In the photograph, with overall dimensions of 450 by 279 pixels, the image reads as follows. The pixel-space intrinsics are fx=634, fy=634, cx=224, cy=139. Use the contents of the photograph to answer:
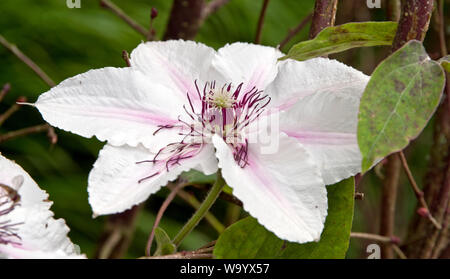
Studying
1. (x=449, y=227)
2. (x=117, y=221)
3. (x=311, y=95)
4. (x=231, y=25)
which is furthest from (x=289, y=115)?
(x=231, y=25)

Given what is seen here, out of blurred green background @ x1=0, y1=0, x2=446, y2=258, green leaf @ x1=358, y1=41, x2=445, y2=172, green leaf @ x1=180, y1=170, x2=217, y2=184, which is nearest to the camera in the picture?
green leaf @ x1=358, y1=41, x2=445, y2=172

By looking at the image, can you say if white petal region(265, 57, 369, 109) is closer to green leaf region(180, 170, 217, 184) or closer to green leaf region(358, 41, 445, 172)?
green leaf region(358, 41, 445, 172)

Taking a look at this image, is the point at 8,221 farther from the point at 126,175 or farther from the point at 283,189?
the point at 283,189

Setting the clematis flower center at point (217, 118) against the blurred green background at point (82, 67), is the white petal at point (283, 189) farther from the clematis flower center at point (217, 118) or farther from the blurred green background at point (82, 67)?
the blurred green background at point (82, 67)

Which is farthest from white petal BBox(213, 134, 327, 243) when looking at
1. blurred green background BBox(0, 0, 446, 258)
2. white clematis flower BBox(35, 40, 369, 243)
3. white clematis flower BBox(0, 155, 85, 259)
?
blurred green background BBox(0, 0, 446, 258)

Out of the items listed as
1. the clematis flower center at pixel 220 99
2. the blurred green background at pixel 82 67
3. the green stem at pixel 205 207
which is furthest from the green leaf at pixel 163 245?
the blurred green background at pixel 82 67

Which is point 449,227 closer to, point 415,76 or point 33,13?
point 415,76
